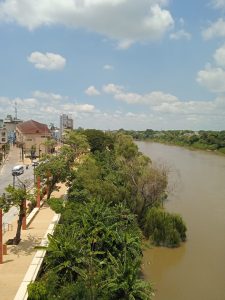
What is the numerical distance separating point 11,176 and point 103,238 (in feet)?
99.4

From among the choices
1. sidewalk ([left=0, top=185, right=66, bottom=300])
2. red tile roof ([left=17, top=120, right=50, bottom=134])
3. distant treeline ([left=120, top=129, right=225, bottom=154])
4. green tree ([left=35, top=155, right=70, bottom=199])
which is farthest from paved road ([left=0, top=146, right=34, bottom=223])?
distant treeline ([left=120, top=129, right=225, bottom=154])

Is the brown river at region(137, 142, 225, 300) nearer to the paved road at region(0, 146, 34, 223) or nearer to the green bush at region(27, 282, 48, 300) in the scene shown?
the green bush at region(27, 282, 48, 300)

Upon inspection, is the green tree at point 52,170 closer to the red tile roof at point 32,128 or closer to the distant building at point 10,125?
the red tile roof at point 32,128

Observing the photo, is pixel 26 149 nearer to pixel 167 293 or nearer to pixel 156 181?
pixel 156 181

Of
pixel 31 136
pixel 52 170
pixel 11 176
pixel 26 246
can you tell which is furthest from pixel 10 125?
pixel 26 246

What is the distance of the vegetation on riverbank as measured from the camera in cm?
1216

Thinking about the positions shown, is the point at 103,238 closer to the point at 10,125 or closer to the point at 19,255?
the point at 19,255

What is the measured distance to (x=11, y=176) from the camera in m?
44.1

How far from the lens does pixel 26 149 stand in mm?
69875

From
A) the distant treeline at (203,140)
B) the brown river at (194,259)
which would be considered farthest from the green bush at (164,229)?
the distant treeline at (203,140)

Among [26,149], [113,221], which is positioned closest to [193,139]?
[26,149]

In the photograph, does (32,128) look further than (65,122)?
No

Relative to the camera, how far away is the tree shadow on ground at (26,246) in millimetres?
16125

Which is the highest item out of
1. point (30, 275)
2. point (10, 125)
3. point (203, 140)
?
point (10, 125)
